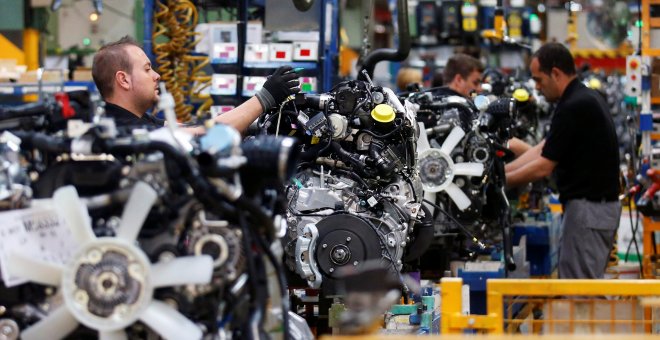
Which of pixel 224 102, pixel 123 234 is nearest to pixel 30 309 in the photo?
pixel 123 234

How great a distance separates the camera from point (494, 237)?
31.9 feet

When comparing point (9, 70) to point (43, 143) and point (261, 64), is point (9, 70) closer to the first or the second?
point (261, 64)

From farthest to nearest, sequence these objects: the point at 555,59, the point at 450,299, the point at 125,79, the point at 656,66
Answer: the point at 656,66 → the point at 555,59 → the point at 125,79 → the point at 450,299

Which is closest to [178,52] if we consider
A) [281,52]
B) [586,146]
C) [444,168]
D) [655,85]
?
[281,52]

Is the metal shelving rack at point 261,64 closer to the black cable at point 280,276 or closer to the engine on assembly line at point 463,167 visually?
the engine on assembly line at point 463,167

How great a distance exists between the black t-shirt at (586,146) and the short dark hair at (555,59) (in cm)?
31

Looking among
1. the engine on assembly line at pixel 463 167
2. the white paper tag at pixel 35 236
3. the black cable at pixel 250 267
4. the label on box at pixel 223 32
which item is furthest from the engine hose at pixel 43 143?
the label on box at pixel 223 32

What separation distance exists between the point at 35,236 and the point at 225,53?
274 inches

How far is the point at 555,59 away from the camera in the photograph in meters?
9.22

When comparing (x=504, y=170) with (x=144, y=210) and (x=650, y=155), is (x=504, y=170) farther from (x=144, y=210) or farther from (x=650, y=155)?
(x=144, y=210)

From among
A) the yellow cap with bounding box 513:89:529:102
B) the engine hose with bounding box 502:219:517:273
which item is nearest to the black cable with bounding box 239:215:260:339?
the engine hose with bounding box 502:219:517:273

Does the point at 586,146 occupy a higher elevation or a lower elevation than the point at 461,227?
higher

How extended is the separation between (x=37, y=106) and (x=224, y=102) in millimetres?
6391

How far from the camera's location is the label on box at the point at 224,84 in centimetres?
1080
